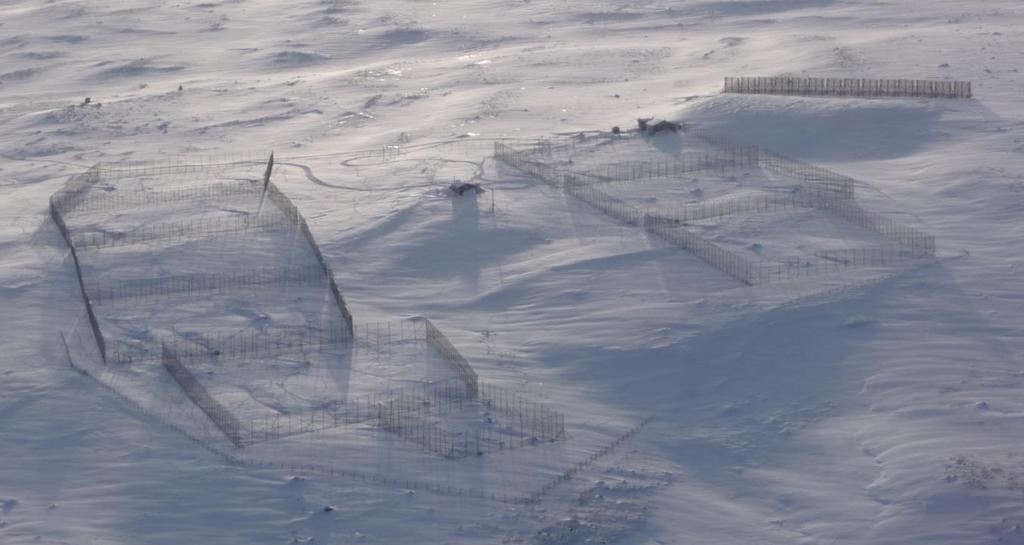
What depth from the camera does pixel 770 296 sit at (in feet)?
83.5

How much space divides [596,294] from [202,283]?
719 cm

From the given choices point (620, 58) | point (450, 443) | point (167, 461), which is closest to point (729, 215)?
point (450, 443)

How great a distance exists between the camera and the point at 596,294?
86.0 feet

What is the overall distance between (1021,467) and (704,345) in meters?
5.70

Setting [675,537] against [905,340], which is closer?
[675,537]

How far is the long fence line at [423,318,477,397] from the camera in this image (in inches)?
900

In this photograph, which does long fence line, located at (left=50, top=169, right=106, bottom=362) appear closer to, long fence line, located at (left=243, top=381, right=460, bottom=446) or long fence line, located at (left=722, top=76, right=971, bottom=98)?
long fence line, located at (left=243, top=381, right=460, bottom=446)

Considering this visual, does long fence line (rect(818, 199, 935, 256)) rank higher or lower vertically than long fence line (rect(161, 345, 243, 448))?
higher

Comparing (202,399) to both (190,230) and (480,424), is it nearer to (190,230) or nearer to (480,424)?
(480,424)

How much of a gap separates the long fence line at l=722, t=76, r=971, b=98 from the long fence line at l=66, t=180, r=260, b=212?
13016 millimetres

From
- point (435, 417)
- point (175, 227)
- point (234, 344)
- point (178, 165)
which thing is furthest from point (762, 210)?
point (178, 165)

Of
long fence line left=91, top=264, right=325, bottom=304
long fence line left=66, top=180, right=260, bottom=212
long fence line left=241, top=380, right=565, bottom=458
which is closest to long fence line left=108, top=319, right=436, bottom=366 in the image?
long fence line left=241, top=380, right=565, bottom=458

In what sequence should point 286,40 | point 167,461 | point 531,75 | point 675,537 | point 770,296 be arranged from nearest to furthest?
point 675,537 < point 167,461 < point 770,296 < point 531,75 < point 286,40

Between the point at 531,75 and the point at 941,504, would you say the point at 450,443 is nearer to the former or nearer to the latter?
the point at 941,504
